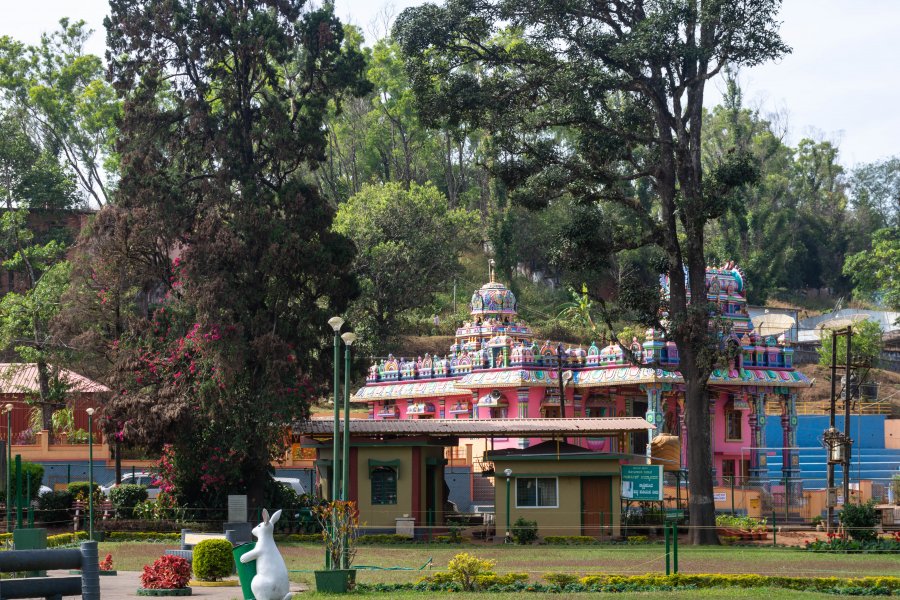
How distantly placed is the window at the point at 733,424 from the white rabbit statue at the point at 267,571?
1408 inches

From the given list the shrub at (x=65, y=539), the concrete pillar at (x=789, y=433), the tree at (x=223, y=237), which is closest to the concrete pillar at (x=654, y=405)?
the concrete pillar at (x=789, y=433)

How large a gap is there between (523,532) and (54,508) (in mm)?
14556

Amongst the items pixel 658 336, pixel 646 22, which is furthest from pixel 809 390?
pixel 646 22

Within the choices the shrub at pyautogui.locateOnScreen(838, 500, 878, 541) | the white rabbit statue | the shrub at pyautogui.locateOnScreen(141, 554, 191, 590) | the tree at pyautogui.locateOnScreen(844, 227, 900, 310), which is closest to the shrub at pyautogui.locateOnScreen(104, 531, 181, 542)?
the shrub at pyautogui.locateOnScreen(141, 554, 191, 590)

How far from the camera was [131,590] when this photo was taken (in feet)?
76.2

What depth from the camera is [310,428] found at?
38.9 meters

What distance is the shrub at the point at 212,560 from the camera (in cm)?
2455

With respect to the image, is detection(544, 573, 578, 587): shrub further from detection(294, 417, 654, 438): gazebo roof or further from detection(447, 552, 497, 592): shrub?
detection(294, 417, 654, 438): gazebo roof

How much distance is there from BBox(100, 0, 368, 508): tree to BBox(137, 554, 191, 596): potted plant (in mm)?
13929

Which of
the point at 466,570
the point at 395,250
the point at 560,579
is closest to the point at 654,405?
the point at 560,579

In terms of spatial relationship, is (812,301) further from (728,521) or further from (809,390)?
(728,521)

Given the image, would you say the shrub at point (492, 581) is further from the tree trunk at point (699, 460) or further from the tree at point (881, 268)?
the tree at point (881, 268)

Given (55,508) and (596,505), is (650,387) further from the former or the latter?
(55,508)

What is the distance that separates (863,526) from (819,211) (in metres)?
71.7
